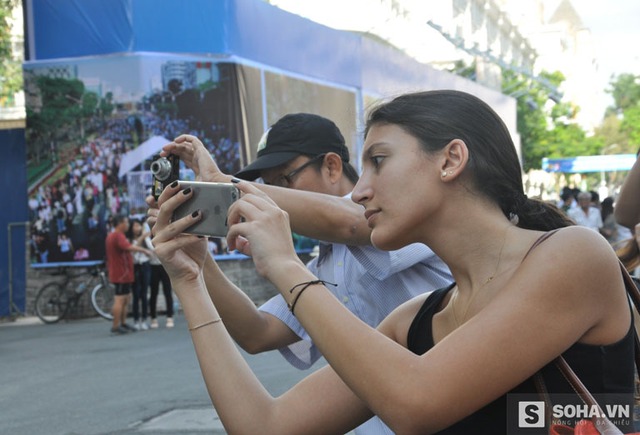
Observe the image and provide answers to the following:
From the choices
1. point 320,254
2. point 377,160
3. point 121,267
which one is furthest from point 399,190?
point 121,267

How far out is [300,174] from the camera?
351 centimetres

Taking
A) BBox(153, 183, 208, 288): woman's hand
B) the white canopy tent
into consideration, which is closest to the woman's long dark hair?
BBox(153, 183, 208, 288): woman's hand

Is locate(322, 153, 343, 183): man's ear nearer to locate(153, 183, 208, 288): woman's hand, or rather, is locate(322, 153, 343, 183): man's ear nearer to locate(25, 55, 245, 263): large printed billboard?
locate(153, 183, 208, 288): woman's hand

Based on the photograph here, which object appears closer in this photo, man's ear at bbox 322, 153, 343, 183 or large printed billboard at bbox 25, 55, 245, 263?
man's ear at bbox 322, 153, 343, 183

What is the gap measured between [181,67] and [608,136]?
76494 millimetres

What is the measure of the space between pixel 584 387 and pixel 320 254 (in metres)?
1.66

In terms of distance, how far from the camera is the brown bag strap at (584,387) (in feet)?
5.98

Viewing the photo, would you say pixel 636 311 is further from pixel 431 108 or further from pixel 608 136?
pixel 608 136

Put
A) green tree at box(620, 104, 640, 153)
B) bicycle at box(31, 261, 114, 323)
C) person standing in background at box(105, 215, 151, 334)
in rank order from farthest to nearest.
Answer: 1. green tree at box(620, 104, 640, 153)
2. bicycle at box(31, 261, 114, 323)
3. person standing in background at box(105, 215, 151, 334)

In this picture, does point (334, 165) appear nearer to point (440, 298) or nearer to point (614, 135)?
point (440, 298)

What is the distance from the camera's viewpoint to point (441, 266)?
3.20m

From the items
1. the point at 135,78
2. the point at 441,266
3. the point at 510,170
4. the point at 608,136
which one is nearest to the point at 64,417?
the point at 441,266

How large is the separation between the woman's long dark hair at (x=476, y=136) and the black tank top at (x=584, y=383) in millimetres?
346

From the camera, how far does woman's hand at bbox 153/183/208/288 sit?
2309 mm
